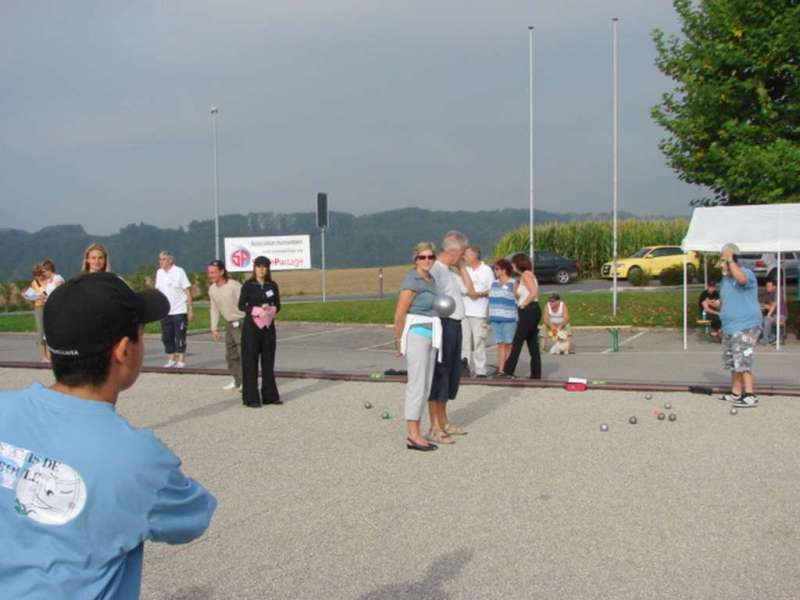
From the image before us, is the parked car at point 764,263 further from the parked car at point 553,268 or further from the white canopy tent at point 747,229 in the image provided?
the white canopy tent at point 747,229

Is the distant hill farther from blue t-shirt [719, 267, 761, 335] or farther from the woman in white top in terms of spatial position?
blue t-shirt [719, 267, 761, 335]

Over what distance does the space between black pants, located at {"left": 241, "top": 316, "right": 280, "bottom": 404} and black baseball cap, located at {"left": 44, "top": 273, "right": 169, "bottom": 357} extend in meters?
8.44

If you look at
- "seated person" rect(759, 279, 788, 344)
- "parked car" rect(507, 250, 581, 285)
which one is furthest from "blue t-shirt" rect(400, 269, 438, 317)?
"parked car" rect(507, 250, 581, 285)

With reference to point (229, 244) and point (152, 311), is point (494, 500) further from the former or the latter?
point (229, 244)

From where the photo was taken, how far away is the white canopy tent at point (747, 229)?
15906 mm

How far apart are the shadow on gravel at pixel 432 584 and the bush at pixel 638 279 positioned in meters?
34.3

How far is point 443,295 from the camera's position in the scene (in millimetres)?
8242

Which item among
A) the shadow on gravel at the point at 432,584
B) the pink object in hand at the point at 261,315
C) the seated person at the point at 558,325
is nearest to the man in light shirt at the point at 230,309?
the pink object in hand at the point at 261,315

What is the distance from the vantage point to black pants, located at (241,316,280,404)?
1064 centimetres

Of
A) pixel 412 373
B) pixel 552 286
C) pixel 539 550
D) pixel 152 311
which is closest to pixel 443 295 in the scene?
pixel 412 373

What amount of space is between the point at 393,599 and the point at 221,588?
37.5 inches

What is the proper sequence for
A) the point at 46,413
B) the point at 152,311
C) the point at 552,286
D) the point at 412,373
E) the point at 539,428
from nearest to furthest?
the point at 46,413 < the point at 152,311 < the point at 412,373 < the point at 539,428 < the point at 552,286

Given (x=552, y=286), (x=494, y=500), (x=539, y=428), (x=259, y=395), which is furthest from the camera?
(x=552, y=286)

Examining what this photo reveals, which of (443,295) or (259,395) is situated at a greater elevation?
(443,295)
